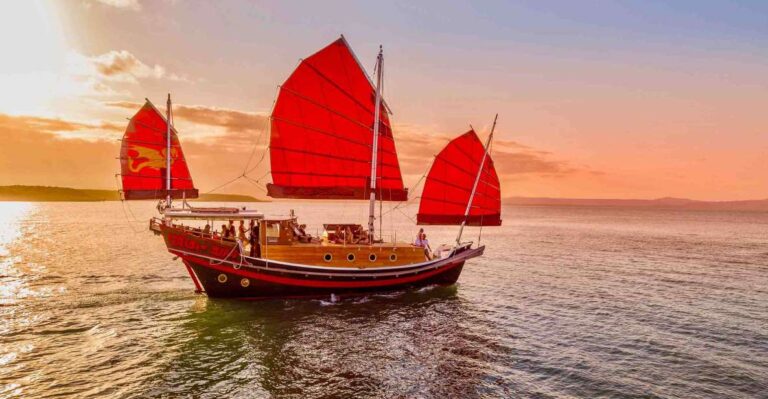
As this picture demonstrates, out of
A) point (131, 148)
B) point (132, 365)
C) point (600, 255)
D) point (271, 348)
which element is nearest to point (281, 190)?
point (271, 348)

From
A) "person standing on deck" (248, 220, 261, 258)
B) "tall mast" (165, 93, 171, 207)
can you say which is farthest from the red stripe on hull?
"tall mast" (165, 93, 171, 207)

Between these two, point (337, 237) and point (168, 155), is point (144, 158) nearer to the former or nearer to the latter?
point (168, 155)

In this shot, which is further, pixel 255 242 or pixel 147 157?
pixel 147 157

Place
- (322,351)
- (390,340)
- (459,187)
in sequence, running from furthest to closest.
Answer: (459,187)
(390,340)
(322,351)

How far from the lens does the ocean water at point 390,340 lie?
1363 centimetres

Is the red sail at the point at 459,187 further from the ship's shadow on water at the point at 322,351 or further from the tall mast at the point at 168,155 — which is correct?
the tall mast at the point at 168,155

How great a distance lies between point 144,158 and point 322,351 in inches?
985

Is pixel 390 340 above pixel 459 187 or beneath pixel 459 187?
beneath

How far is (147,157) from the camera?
34281mm

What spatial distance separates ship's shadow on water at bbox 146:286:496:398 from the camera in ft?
43.8

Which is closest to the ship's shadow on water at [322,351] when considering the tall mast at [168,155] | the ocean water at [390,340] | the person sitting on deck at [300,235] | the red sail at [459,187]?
the ocean water at [390,340]

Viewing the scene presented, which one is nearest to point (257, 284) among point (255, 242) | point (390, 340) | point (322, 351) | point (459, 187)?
point (255, 242)

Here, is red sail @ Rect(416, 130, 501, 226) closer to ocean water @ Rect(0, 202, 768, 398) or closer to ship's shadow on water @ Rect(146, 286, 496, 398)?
ocean water @ Rect(0, 202, 768, 398)

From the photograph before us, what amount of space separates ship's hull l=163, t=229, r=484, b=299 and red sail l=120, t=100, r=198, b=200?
48.2 ft
